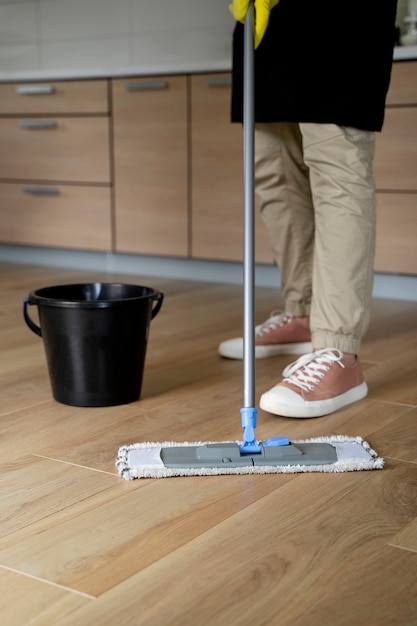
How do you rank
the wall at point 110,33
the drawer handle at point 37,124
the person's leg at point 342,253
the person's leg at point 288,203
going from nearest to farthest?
the person's leg at point 342,253 < the person's leg at point 288,203 < the drawer handle at point 37,124 < the wall at point 110,33

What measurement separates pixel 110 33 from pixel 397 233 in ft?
6.45

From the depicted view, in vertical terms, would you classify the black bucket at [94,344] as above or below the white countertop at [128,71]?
below

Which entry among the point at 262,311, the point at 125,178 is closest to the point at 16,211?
the point at 125,178

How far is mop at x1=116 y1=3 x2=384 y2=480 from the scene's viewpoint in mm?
1253

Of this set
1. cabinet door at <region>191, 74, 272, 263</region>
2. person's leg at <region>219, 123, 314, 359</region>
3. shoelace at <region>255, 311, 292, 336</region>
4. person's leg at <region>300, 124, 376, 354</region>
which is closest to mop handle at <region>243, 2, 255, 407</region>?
person's leg at <region>300, 124, 376, 354</region>

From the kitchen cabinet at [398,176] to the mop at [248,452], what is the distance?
4.98ft

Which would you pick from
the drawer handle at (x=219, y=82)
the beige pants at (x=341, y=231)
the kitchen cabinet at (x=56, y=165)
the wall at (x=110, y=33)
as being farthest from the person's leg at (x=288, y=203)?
the wall at (x=110, y=33)

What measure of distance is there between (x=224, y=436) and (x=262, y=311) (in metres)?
1.26

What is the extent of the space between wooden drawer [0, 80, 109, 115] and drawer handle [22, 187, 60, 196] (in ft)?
1.01

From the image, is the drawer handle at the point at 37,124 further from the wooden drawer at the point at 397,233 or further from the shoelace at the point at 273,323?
the shoelace at the point at 273,323

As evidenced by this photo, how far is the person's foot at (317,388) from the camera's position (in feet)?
5.03

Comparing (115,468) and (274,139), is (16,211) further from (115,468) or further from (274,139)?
(115,468)

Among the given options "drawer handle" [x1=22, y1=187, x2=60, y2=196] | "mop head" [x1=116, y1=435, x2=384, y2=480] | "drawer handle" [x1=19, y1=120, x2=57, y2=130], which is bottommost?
"mop head" [x1=116, y1=435, x2=384, y2=480]

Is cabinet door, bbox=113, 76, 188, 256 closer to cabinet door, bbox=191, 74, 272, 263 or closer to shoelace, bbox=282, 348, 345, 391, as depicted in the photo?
cabinet door, bbox=191, 74, 272, 263
